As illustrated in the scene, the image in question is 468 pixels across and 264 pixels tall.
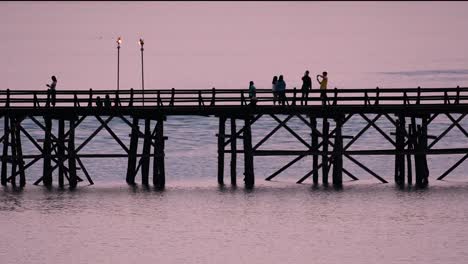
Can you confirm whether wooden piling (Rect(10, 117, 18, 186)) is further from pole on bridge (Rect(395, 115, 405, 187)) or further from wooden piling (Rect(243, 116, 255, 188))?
pole on bridge (Rect(395, 115, 405, 187))

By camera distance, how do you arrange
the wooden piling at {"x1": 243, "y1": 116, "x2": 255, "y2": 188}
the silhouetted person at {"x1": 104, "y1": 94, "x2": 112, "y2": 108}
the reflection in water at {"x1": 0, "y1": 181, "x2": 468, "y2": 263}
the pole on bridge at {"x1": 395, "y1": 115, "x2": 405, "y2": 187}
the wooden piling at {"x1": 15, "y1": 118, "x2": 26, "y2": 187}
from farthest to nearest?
the pole on bridge at {"x1": 395, "y1": 115, "x2": 405, "y2": 187}
the wooden piling at {"x1": 15, "y1": 118, "x2": 26, "y2": 187}
the wooden piling at {"x1": 243, "y1": 116, "x2": 255, "y2": 188}
the silhouetted person at {"x1": 104, "y1": 94, "x2": 112, "y2": 108}
the reflection in water at {"x1": 0, "y1": 181, "x2": 468, "y2": 263}

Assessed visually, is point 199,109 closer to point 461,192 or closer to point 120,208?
point 120,208

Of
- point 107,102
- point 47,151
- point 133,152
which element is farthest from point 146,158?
point 47,151

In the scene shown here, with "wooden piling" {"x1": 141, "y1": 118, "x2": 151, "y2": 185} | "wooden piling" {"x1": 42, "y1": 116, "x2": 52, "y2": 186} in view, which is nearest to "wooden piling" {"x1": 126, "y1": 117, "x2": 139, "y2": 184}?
"wooden piling" {"x1": 141, "y1": 118, "x2": 151, "y2": 185}

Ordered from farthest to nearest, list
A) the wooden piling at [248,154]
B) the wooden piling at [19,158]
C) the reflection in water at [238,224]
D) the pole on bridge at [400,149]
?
1. the pole on bridge at [400,149]
2. the wooden piling at [19,158]
3. the wooden piling at [248,154]
4. the reflection in water at [238,224]

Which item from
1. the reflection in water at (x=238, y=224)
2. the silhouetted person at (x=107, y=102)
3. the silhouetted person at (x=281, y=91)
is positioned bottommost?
the reflection in water at (x=238, y=224)

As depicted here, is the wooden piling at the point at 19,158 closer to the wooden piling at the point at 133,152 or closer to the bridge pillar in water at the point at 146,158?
the wooden piling at the point at 133,152

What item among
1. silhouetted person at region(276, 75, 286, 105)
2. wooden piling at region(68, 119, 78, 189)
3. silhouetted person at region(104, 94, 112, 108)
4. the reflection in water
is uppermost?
silhouetted person at region(276, 75, 286, 105)

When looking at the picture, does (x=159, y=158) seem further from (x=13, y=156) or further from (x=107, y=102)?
(x=13, y=156)

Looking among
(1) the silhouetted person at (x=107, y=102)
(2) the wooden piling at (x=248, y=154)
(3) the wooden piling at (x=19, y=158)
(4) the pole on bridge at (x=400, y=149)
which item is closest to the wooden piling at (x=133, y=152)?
(1) the silhouetted person at (x=107, y=102)

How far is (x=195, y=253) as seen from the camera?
37062 millimetres

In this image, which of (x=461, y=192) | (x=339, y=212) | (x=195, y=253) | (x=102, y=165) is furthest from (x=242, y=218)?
(x=102, y=165)

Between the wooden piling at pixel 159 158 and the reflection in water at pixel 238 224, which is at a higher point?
the wooden piling at pixel 159 158

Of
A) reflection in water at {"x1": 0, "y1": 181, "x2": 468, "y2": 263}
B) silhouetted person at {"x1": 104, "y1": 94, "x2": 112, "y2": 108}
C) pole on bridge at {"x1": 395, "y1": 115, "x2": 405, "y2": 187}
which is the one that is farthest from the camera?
pole on bridge at {"x1": 395, "y1": 115, "x2": 405, "y2": 187}
